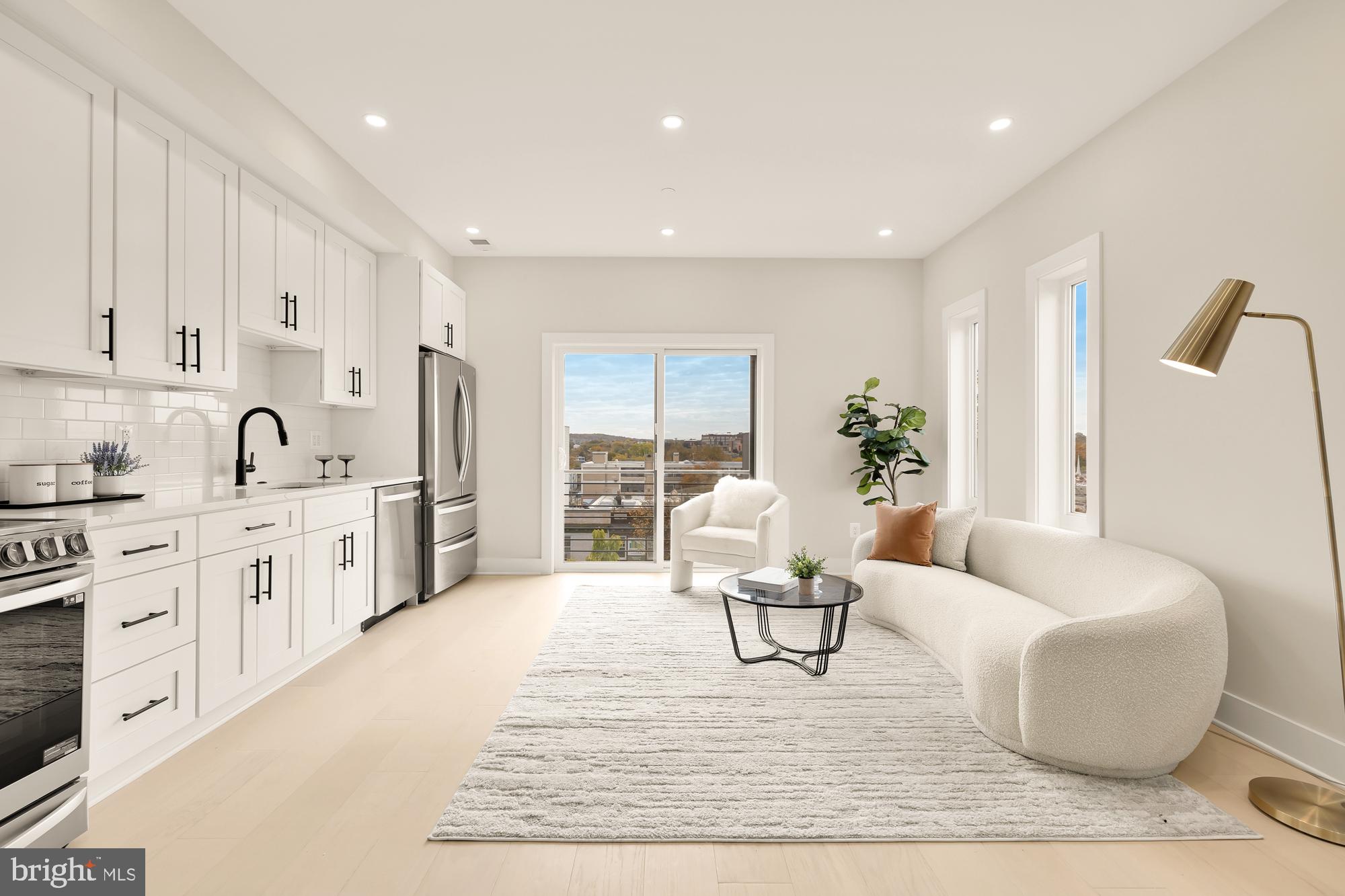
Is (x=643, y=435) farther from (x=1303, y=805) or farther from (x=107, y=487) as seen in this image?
(x=1303, y=805)

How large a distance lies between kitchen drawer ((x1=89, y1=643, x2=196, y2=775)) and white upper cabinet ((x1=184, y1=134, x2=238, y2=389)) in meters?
1.14

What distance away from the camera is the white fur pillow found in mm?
4727

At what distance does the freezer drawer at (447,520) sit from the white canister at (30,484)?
7.44ft

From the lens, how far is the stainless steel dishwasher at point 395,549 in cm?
376

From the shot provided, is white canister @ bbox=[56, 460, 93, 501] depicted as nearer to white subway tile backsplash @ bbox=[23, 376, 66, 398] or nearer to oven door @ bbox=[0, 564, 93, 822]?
white subway tile backsplash @ bbox=[23, 376, 66, 398]

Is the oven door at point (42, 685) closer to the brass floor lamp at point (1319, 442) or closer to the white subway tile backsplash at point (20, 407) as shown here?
the white subway tile backsplash at point (20, 407)

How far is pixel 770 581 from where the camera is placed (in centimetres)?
315

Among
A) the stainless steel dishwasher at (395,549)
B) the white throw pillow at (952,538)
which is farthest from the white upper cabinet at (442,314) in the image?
the white throw pillow at (952,538)

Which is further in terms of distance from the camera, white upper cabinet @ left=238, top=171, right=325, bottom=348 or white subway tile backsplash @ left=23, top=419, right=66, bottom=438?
white upper cabinet @ left=238, top=171, right=325, bottom=348

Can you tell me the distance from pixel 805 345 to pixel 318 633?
4067 mm

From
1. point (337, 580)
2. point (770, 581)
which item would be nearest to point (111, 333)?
point (337, 580)

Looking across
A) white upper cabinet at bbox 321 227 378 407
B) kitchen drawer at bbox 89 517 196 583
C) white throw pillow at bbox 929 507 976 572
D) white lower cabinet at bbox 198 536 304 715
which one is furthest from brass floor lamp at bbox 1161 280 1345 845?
white upper cabinet at bbox 321 227 378 407

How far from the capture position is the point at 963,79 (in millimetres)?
2664

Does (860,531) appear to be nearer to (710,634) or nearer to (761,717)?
(710,634)
